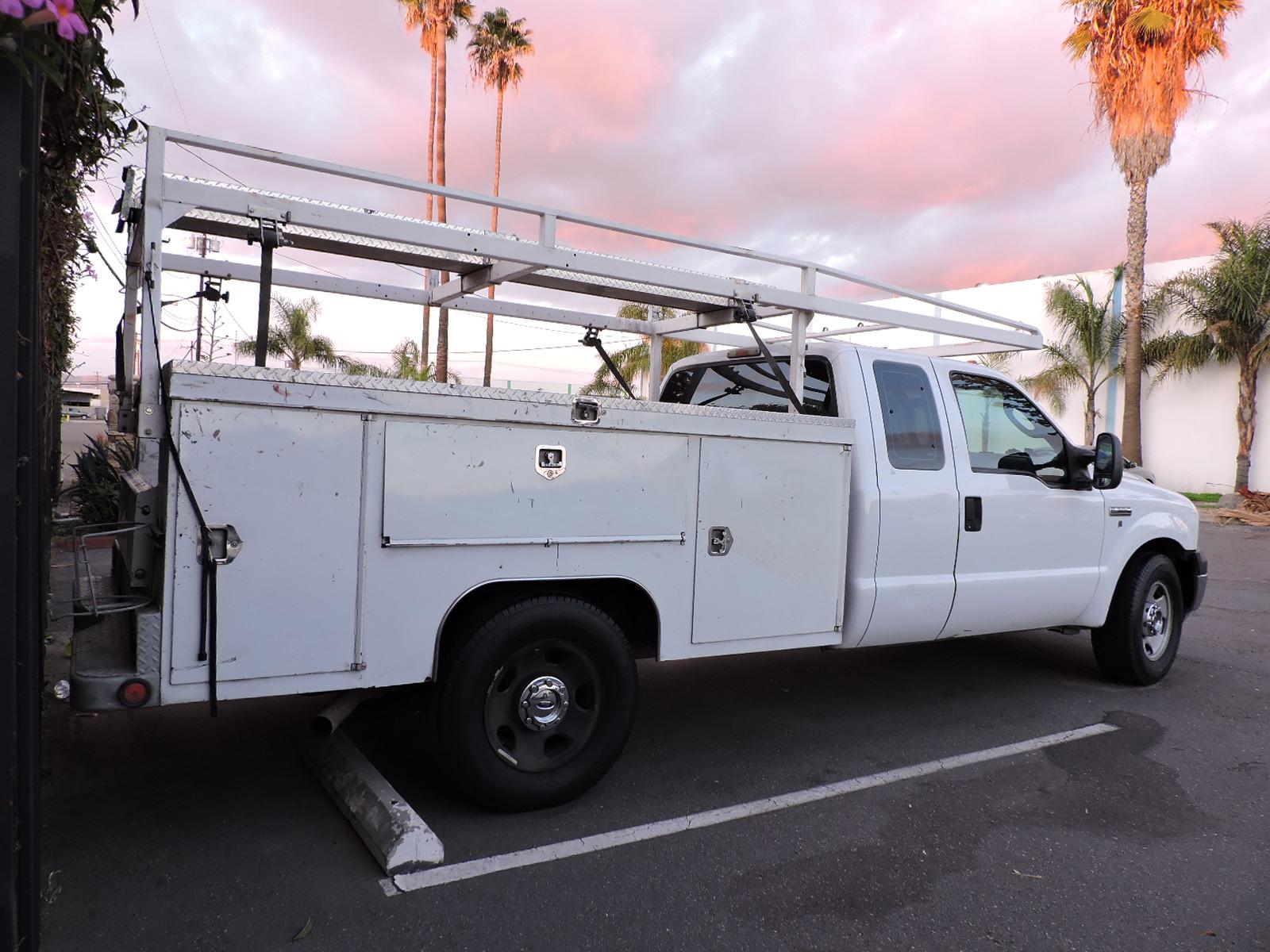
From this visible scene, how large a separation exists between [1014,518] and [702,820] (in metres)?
2.67

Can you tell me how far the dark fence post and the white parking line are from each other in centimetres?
126

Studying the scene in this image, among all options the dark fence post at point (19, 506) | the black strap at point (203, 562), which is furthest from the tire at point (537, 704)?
the dark fence post at point (19, 506)

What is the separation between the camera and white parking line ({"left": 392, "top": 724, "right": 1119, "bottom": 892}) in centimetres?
322

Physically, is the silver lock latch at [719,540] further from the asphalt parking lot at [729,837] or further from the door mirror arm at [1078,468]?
the door mirror arm at [1078,468]

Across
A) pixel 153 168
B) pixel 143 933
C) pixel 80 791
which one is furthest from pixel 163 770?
pixel 153 168

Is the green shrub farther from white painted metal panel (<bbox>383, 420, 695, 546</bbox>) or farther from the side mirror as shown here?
the side mirror

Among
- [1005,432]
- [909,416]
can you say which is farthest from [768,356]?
[1005,432]

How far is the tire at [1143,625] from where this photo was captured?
19.2ft

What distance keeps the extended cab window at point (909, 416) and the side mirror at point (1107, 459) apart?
1.16 metres

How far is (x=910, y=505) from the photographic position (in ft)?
15.4

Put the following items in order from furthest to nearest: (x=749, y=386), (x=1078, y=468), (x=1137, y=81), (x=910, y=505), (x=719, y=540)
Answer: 1. (x=1137, y=81)
2. (x=1078, y=468)
3. (x=749, y=386)
4. (x=910, y=505)
5. (x=719, y=540)

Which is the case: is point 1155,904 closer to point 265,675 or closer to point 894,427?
point 894,427

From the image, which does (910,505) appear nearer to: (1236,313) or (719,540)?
(719,540)

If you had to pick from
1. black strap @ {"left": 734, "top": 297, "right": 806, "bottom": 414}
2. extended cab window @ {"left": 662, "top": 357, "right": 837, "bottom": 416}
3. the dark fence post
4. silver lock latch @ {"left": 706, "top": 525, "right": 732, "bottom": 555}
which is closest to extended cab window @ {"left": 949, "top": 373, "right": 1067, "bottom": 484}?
extended cab window @ {"left": 662, "top": 357, "right": 837, "bottom": 416}
